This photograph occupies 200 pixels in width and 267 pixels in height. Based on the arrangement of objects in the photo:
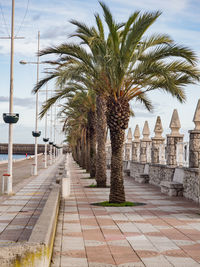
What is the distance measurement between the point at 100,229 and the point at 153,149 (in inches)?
620

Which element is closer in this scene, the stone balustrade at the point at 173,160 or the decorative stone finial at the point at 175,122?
the stone balustrade at the point at 173,160

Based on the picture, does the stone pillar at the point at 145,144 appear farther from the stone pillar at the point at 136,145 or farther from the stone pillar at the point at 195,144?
the stone pillar at the point at 195,144

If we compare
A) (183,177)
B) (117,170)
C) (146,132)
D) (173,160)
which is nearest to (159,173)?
(173,160)

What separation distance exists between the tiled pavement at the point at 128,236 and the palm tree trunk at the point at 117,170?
997mm

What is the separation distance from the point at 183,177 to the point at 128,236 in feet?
31.3

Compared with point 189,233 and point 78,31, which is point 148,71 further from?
point 189,233

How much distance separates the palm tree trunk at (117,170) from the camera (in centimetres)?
1572

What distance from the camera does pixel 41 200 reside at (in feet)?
57.0

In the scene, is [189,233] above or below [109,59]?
below

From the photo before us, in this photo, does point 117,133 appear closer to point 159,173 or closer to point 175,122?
point 175,122

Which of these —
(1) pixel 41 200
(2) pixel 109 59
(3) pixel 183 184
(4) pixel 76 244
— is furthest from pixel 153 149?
(4) pixel 76 244

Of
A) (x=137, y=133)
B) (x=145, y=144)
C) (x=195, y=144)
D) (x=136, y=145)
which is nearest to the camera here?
(x=195, y=144)

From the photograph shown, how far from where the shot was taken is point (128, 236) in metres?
9.56

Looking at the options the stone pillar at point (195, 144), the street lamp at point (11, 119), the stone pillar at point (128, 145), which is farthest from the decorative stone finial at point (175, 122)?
the stone pillar at point (128, 145)
